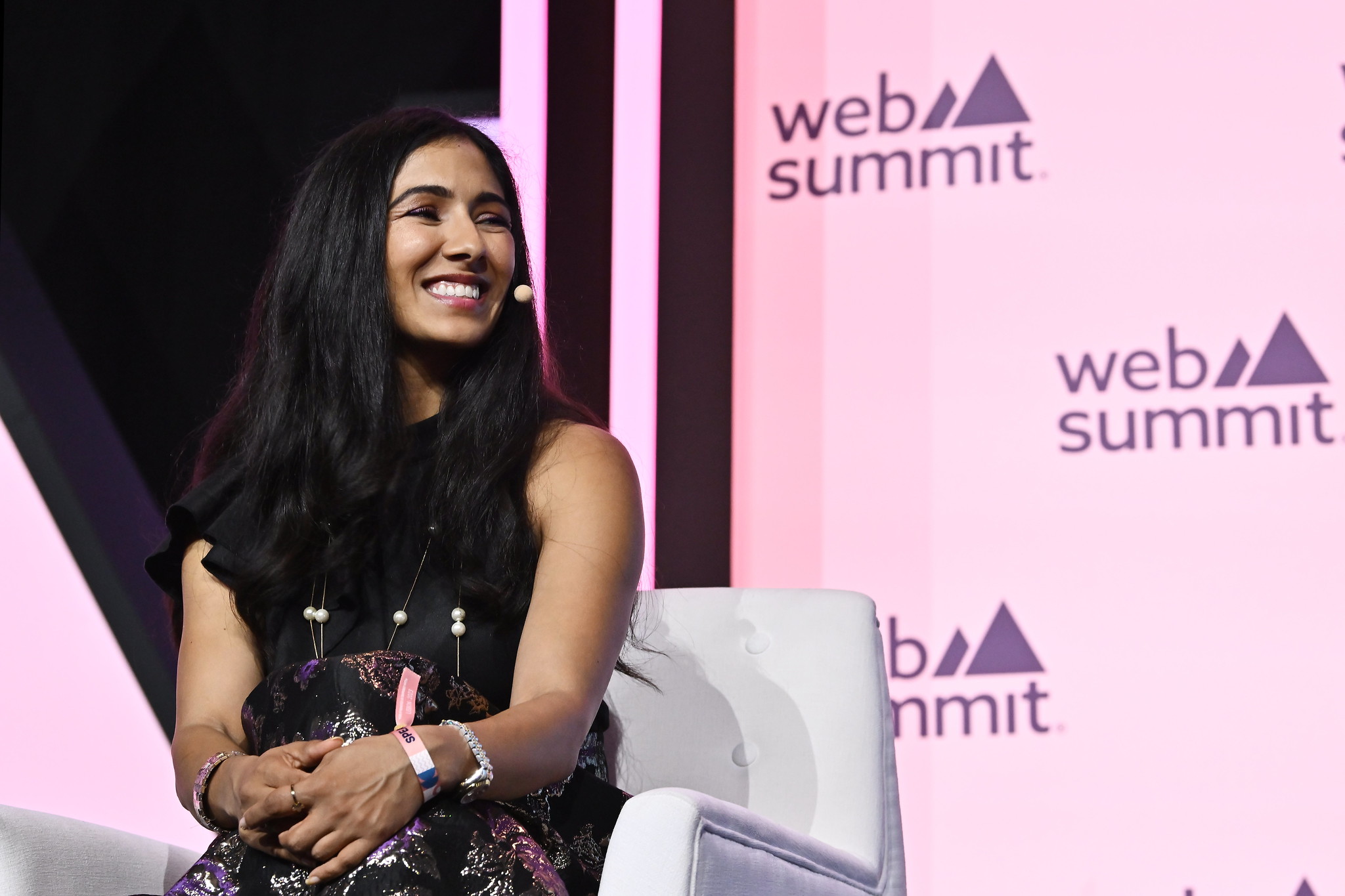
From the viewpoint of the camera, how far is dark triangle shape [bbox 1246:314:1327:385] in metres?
2.28

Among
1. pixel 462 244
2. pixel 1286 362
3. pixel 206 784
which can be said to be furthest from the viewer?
pixel 1286 362

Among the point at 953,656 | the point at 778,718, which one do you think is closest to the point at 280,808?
the point at 778,718

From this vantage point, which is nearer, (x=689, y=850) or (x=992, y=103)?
(x=689, y=850)

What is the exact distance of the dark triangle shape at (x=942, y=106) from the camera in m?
2.52

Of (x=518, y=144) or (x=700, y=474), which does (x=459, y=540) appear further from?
(x=518, y=144)

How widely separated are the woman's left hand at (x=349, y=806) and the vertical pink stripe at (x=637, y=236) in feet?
4.20

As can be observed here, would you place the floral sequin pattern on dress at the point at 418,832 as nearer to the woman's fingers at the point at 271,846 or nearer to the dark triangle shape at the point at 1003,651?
the woman's fingers at the point at 271,846

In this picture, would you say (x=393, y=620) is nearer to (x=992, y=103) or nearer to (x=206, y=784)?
(x=206, y=784)

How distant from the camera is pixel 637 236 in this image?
104 inches

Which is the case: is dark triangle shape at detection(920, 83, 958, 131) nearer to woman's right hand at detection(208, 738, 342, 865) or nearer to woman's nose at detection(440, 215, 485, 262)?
woman's nose at detection(440, 215, 485, 262)

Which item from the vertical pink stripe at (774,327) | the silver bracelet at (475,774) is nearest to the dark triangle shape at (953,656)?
the vertical pink stripe at (774,327)

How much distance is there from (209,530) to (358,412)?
0.22m

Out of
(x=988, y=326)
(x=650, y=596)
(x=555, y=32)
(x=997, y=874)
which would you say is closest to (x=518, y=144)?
(x=555, y=32)

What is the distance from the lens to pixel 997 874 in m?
2.29
